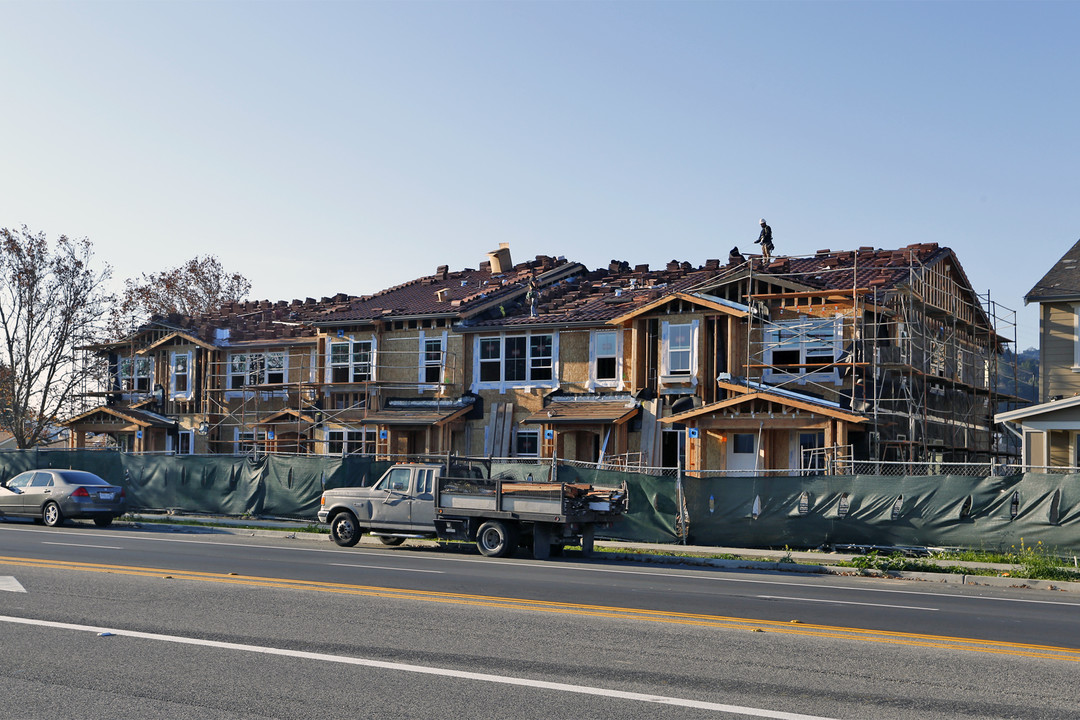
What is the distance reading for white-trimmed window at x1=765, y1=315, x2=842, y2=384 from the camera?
105ft

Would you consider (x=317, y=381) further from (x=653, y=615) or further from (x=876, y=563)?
(x=653, y=615)

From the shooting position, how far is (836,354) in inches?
1248

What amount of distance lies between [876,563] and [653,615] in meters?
9.39

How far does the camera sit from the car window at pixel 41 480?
2753cm

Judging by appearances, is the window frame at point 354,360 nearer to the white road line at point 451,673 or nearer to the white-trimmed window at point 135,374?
the white-trimmed window at point 135,374

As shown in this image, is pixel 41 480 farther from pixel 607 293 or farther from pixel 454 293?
pixel 607 293

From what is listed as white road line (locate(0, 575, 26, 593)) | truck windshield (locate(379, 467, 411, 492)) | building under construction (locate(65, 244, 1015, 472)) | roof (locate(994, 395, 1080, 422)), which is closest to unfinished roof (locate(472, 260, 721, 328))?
building under construction (locate(65, 244, 1015, 472))

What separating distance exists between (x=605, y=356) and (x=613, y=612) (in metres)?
24.1

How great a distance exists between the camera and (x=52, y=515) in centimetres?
2720

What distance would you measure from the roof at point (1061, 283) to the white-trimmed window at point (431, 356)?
19.8 metres

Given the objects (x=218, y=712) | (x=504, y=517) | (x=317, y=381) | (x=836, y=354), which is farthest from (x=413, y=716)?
(x=317, y=381)

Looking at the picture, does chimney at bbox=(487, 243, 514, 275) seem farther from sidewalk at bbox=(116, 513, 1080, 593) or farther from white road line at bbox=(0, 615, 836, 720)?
white road line at bbox=(0, 615, 836, 720)

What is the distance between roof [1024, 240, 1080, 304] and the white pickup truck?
1370cm

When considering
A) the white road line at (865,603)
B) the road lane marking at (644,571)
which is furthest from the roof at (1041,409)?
the white road line at (865,603)
